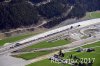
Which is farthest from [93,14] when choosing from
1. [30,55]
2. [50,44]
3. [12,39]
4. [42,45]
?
[30,55]

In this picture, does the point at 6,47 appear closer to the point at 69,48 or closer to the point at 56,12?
the point at 69,48

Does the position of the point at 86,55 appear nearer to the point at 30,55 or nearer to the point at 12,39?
the point at 30,55

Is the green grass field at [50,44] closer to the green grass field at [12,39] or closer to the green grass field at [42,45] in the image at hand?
the green grass field at [42,45]

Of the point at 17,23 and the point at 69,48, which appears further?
the point at 17,23

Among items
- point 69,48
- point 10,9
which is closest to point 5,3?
point 10,9

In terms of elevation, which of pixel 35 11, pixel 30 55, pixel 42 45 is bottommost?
pixel 30 55

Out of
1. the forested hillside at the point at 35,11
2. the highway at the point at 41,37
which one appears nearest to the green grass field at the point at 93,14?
the forested hillside at the point at 35,11

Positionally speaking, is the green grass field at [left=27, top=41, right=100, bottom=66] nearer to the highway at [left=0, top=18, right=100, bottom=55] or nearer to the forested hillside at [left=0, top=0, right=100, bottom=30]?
the highway at [left=0, top=18, right=100, bottom=55]

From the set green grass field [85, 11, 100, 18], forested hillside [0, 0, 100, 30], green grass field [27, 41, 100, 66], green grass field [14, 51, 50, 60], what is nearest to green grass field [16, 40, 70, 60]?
green grass field [14, 51, 50, 60]
